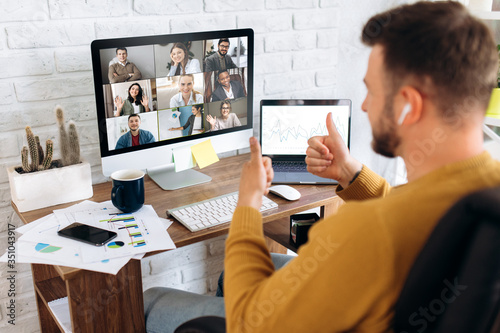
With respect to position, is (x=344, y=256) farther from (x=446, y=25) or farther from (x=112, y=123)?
(x=112, y=123)

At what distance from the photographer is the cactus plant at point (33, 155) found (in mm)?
1384

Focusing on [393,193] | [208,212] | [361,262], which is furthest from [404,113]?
[208,212]

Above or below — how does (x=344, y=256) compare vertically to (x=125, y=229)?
above

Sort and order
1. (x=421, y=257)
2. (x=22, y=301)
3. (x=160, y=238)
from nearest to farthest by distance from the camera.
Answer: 1. (x=421, y=257)
2. (x=160, y=238)
3. (x=22, y=301)

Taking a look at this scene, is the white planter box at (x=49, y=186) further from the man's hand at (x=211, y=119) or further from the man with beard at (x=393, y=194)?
the man with beard at (x=393, y=194)

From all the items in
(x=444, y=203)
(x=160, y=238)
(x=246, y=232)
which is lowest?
(x=160, y=238)

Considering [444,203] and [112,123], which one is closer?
[444,203]

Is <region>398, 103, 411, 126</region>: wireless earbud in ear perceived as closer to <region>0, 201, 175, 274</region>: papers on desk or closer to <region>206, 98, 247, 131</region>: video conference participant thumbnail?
<region>0, 201, 175, 274</region>: papers on desk

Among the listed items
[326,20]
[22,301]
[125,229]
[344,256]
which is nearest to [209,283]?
[22,301]

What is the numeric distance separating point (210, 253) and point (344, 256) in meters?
1.38

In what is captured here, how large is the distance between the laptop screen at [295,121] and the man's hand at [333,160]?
1.56ft

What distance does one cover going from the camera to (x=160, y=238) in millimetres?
1262

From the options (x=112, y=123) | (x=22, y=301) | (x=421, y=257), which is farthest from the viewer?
(x=22, y=301)

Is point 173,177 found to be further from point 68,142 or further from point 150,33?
point 150,33
